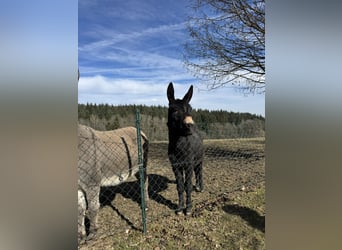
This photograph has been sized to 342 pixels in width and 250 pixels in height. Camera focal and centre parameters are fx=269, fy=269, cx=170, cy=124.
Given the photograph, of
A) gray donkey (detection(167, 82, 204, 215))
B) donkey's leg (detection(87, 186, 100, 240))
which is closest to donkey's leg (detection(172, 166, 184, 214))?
gray donkey (detection(167, 82, 204, 215))

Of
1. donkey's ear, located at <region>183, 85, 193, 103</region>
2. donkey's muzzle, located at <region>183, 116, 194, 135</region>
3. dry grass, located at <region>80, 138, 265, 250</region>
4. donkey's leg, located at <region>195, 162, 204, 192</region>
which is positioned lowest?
dry grass, located at <region>80, 138, 265, 250</region>

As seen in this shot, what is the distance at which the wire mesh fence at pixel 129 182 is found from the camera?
2795 millimetres

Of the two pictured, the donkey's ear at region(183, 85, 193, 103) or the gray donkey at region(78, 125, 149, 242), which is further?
the donkey's ear at region(183, 85, 193, 103)

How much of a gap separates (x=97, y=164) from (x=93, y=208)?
0.45 meters

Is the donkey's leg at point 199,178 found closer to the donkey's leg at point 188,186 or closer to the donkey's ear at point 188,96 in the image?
the donkey's leg at point 188,186

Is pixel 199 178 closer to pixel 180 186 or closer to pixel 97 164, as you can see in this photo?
pixel 180 186

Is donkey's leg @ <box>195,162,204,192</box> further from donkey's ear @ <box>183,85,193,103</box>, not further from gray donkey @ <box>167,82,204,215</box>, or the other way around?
donkey's ear @ <box>183,85,193,103</box>

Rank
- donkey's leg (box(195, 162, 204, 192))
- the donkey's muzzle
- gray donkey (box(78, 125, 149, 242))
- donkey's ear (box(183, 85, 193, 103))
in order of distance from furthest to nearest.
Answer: donkey's leg (box(195, 162, 204, 192)), donkey's ear (box(183, 85, 193, 103)), the donkey's muzzle, gray donkey (box(78, 125, 149, 242))

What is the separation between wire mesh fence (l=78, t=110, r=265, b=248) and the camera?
Result: 9.17 feet

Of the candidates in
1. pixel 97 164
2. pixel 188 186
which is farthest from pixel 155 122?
pixel 97 164
